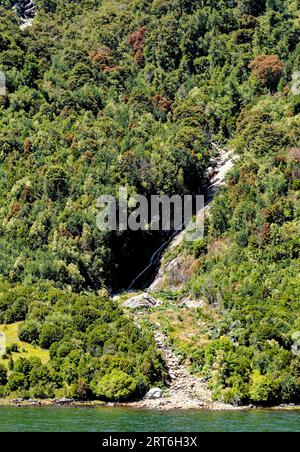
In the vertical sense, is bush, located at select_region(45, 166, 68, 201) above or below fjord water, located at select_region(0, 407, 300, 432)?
above

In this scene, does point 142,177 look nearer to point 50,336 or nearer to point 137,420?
point 50,336

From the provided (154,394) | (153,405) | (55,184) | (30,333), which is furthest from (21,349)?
(55,184)

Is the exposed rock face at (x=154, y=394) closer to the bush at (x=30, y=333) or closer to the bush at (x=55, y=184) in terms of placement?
the bush at (x=30, y=333)

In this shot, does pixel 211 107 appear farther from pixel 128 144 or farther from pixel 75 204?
pixel 75 204

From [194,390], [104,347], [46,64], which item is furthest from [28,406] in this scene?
[46,64]

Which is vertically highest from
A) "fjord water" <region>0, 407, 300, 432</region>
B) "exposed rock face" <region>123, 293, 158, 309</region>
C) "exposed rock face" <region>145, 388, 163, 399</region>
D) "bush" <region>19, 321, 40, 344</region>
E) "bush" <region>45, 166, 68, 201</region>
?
"bush" <region>45, 166, 68, 201</region>

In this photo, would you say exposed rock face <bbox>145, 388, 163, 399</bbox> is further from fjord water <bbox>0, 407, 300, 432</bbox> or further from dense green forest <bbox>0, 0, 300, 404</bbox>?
fjord water <bbox>0, 407, 300, 432</bbox>

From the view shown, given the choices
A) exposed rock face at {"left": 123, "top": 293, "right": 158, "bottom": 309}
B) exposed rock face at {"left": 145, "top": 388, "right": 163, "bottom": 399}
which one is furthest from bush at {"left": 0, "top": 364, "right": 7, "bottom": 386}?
exposed rock face at {"left": 123, "top": 293, "right": 158, "bottom": 309}

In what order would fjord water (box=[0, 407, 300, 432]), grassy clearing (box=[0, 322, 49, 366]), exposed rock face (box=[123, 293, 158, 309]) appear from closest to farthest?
fjord water (box=[0, 407, 300, 432]) < grassy clearing (box=[0, 322, 49, 366]) < exposed rock face (box=[123, 293, 158, 309])
